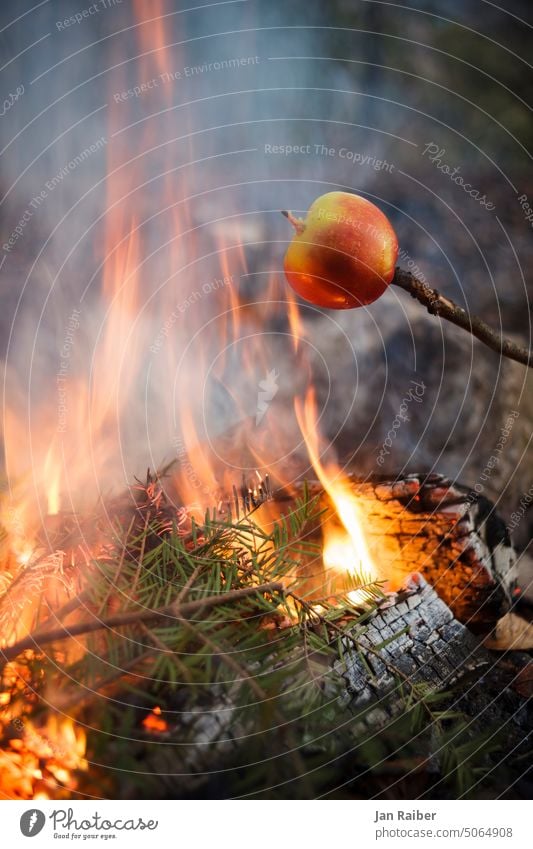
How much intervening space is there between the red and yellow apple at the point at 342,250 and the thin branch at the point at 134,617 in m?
0.31

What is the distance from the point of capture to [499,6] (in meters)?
0.64

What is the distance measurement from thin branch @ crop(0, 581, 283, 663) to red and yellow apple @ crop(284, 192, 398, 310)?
12.1 inches

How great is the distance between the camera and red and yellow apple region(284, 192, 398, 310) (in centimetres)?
56

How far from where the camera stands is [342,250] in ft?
1.82

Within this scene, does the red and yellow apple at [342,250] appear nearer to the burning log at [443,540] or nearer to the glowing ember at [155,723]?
the burning log at [443,540]

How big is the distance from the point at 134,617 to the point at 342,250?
372 millimetres

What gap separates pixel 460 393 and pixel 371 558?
0.25m

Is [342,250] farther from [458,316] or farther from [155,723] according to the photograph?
[155,723]

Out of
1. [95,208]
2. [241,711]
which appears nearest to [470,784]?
[241,711]

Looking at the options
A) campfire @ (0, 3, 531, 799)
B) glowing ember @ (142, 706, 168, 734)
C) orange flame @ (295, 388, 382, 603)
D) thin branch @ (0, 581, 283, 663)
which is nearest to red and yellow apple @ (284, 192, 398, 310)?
campfire @ (0, 3, 531, 799)

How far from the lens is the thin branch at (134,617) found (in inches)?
16.2

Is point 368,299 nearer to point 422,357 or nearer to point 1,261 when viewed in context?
point 422,357

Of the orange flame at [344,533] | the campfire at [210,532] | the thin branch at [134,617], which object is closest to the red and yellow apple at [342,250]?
the campfire at [210,532]

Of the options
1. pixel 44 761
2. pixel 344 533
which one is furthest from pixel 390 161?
pixel 44 761
